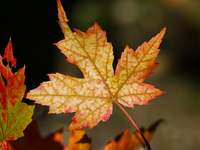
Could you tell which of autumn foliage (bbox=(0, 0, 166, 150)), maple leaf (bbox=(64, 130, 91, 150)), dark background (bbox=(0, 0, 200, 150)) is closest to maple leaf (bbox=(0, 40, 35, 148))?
autumn foliage (bbox=(0, 0, 166, 150))

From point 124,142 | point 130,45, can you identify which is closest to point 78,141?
point 124,142

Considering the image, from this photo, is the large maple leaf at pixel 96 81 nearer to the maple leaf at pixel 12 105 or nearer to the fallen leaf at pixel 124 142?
the maple leaf at pixel 12 105

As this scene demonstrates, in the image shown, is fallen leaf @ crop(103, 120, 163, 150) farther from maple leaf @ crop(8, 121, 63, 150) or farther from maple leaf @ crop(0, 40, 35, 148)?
maple leaf @ crop(0, 40, 35, 148)

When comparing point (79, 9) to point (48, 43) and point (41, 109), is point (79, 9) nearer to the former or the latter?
point (48, 43)

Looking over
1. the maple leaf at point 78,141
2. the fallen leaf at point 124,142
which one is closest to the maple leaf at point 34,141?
the maple leaf at point 78,141

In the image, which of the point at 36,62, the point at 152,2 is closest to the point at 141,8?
the point at 152,2

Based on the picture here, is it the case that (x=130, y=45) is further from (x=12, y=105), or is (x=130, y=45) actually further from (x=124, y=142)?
(x=12, y=105)
